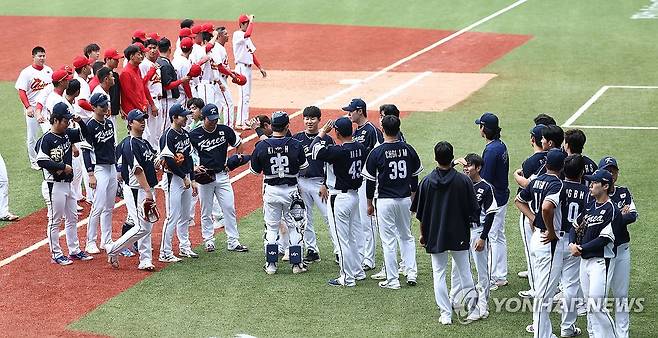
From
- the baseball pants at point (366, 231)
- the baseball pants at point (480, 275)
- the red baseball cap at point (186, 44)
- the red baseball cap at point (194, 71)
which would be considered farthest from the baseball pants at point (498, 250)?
the red baseball cap at point (186, 44)

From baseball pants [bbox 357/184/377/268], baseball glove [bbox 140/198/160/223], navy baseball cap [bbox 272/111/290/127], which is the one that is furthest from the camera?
baseball pants [bbox 357/184/377/268]

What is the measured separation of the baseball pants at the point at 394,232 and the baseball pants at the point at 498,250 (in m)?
0.86

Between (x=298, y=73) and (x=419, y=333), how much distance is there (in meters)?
14.4

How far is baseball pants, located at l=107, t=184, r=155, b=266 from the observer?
11.6 meters

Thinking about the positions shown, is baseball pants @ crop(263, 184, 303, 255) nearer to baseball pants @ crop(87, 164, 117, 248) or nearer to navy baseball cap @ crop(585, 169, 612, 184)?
baseball pants @ crop(87, 164, 117, 248)

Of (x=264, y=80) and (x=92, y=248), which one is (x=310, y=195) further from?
(x=264, y=80)

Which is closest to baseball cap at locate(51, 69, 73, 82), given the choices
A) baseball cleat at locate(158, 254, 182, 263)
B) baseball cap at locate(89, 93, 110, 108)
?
baseball cap at locate(89, 93, 110, 108)

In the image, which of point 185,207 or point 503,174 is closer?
point 503,174

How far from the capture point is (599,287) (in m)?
8.80

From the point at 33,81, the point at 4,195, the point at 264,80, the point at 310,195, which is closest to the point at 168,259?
the point at 310,195

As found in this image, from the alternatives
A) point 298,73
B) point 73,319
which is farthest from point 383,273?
point 298,73

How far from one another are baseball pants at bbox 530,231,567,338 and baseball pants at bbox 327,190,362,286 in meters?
2.42

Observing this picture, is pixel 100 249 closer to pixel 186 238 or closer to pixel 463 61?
pixel 186 238

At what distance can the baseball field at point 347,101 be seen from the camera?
10.3m
